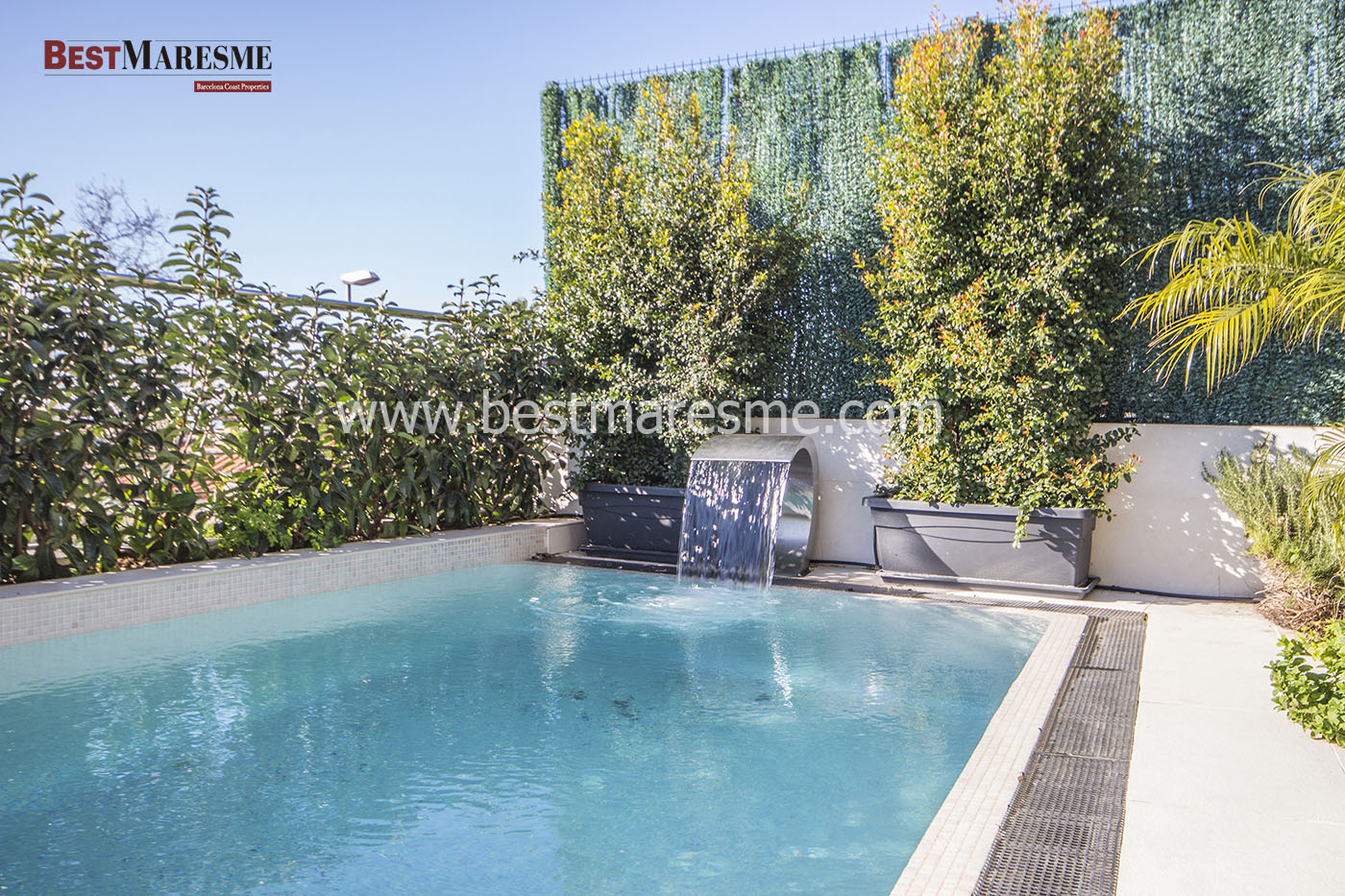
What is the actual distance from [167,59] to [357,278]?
140 inches

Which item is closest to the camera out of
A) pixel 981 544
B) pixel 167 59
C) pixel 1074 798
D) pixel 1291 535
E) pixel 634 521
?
pixel 1074 798

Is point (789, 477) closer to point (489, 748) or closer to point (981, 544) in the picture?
point (981, 544)

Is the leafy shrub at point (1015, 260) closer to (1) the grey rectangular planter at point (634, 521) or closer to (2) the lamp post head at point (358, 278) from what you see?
(1) the grey rectangular planter at point (634, 521)

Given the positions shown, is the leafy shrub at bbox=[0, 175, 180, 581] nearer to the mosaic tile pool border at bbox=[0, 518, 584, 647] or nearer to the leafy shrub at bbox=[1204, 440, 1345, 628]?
the mosaic tile pool border at bbox=[0, 518, 584, 647]

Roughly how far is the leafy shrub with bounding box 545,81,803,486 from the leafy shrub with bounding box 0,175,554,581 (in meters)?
0.55

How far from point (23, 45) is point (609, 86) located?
11.4 metres

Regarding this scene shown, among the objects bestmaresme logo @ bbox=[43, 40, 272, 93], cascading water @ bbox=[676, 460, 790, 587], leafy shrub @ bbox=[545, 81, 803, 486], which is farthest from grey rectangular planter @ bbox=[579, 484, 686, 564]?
bestmaresme logo @ bbox=[43, 40, 272, 93]

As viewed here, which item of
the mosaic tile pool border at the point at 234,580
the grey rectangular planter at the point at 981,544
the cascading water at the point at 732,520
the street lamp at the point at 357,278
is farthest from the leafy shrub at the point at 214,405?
the grey rectangular planter at the point at 981,544

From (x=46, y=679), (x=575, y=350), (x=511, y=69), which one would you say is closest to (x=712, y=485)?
(x=575, y=350)

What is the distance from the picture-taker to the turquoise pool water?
2244mm

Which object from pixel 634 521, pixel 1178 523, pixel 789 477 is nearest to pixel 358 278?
pixel 634 521

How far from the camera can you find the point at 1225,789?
2.46m

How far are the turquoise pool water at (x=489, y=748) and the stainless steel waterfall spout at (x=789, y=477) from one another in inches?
50.1

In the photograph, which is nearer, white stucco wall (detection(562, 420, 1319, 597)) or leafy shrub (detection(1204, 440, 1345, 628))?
leafy shrub (detection(1204, 440, 1345, 628))
